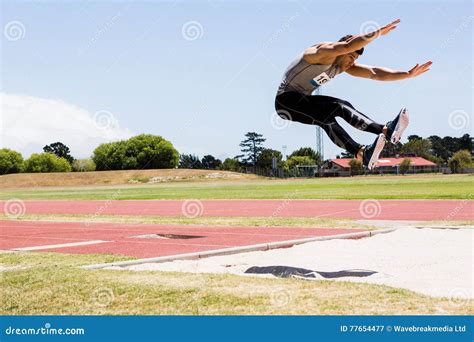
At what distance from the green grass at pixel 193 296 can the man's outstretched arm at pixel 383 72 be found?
8.11 feet

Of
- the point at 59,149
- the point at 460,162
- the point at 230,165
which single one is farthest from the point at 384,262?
the point at 59,149

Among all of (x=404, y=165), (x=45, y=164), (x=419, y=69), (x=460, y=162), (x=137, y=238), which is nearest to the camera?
(x=419, y=69)

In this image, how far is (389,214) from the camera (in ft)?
A: 60.5

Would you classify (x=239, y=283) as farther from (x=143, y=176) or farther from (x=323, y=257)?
(x=143, y=176)

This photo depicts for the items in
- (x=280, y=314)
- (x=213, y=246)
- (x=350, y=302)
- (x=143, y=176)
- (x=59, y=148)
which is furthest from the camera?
(x=59, y=148)

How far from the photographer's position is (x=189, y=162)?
94.6 metres

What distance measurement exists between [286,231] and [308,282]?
6919 millimetres

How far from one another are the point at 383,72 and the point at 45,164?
10874cm

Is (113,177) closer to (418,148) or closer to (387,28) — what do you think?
(418,148)

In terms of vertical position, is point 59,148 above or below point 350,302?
above

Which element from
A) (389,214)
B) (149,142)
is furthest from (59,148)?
(389,214)

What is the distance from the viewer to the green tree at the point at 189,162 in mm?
92025

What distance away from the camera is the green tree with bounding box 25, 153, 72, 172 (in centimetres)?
10956

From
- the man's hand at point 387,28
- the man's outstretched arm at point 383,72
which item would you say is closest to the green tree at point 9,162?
the man's outstretched arm at point 383,72
